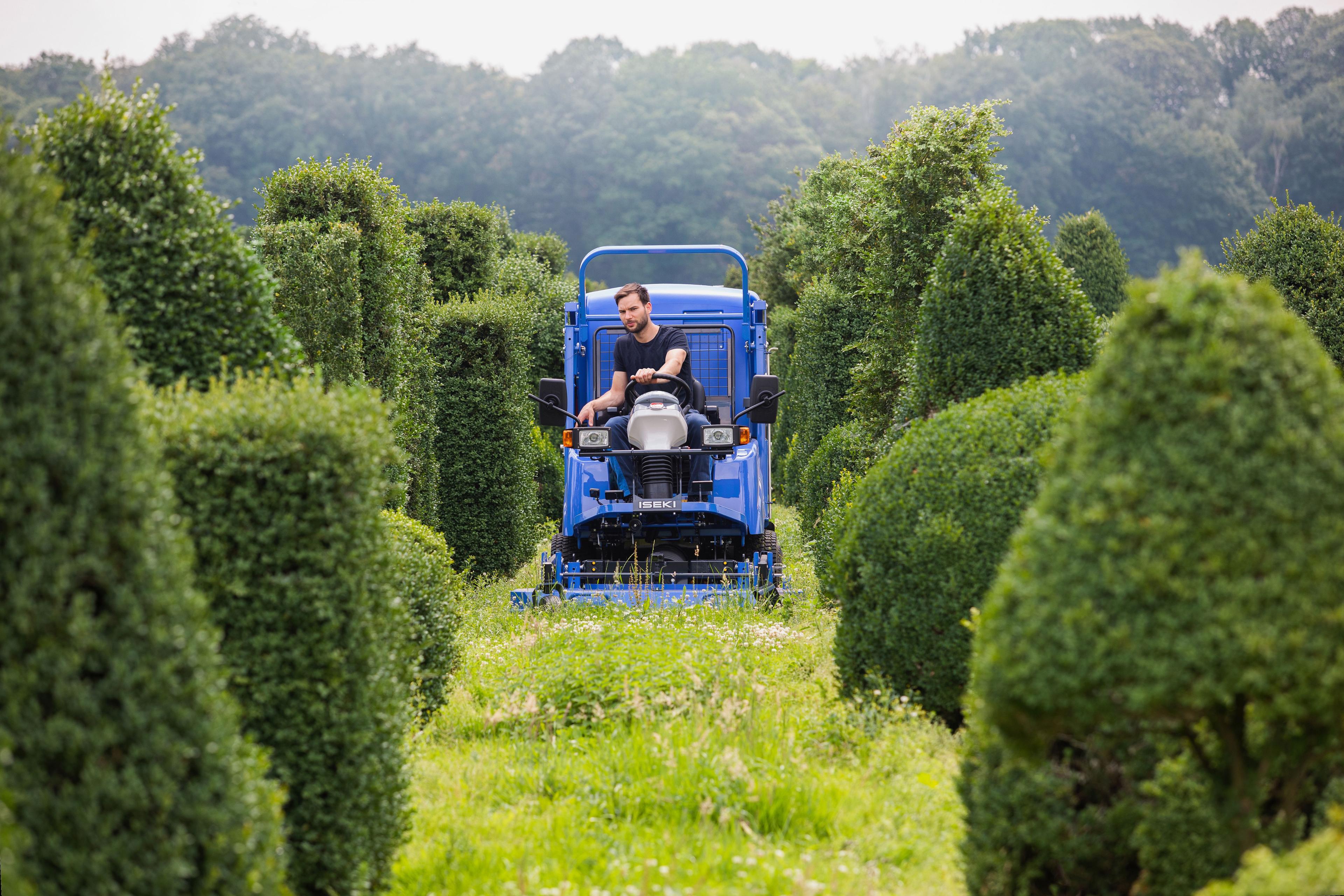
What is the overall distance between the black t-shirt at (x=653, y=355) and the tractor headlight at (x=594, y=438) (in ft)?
2.12

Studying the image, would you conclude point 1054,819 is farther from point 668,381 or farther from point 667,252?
point 667,252

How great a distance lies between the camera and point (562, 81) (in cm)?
7688

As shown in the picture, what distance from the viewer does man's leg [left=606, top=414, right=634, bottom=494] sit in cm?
853

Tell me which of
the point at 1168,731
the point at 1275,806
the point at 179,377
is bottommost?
the point at 1275,806

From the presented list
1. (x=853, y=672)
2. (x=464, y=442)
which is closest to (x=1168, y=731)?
(x=853, y=672)

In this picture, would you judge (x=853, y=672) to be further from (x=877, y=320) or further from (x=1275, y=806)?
(x=877, y=320)

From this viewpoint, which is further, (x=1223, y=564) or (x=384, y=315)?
(x=384, y=315)

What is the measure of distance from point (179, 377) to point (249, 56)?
3050 inches

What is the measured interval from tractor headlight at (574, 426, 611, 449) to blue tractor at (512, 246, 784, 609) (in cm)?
1

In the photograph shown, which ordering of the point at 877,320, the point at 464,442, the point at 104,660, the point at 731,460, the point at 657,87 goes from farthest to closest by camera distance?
the point at 657,87 < the point at 464,442 < the point at 877,320 < the point at 731,460 < the point at 104,660

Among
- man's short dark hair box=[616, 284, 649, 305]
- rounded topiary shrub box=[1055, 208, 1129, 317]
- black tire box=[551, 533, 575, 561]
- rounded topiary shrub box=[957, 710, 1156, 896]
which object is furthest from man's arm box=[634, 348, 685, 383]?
rounded topiary shrub box=[1055, 208, 1129, 317]

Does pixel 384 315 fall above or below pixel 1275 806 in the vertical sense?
above

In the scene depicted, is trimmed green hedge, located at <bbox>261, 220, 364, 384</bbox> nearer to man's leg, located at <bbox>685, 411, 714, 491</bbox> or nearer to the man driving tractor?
the man driving tractor

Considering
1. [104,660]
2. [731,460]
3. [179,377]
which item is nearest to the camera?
[104,660]
